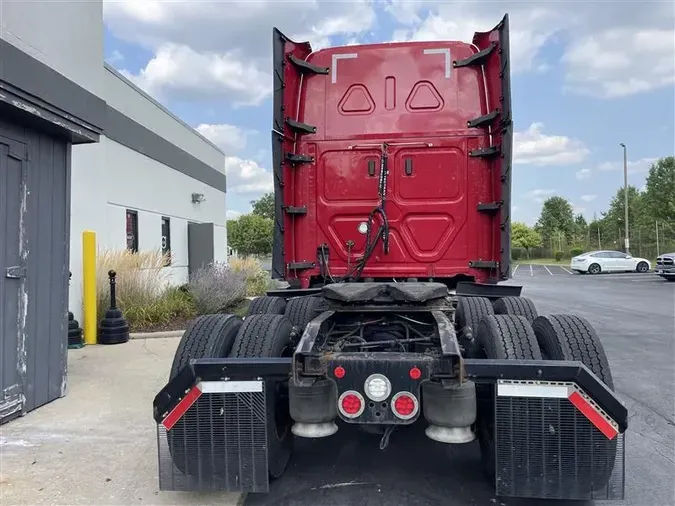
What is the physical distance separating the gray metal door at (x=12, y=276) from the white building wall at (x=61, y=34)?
1.05 meters

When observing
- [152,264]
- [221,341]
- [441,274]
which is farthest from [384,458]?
[152,264]

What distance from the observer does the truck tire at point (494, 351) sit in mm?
2857

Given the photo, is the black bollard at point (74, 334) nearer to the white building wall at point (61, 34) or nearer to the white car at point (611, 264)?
the white building wall at point (61, 34)

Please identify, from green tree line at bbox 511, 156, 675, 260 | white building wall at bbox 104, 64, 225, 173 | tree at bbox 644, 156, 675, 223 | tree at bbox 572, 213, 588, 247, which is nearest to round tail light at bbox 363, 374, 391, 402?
white building wall at bbox 104, 64, 225, 173

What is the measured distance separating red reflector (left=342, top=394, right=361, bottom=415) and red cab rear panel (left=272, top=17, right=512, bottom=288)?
91.8 inches

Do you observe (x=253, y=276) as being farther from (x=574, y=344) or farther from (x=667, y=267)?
(x=667, y=267)

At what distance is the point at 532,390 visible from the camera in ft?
8.66

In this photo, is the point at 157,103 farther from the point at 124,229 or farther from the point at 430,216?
the point at 430,216

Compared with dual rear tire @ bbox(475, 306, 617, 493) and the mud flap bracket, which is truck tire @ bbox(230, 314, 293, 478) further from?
dual rear tire @ bbox(475, 306, 617, 493)

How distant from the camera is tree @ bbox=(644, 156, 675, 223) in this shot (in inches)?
1420

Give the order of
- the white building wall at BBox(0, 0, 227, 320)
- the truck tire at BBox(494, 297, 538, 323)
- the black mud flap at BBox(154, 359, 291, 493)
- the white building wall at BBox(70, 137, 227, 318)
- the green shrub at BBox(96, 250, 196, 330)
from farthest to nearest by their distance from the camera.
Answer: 1. the green shrub at BBox(96, 250, 196, 330)
2. the white building wall at BBox(70, 137, 227, 318)
3. the white building wall at BBox(0, 0, 227, 320)
4. the truck tire at BBox(494, 297, 538, 323)
5. the black mud flap at BBox(154, 359, 291, 493)

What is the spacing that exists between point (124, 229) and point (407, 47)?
8.47m

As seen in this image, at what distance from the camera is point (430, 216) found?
4930 mm


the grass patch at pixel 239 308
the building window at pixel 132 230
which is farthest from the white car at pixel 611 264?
the building window at pixel 132 230
